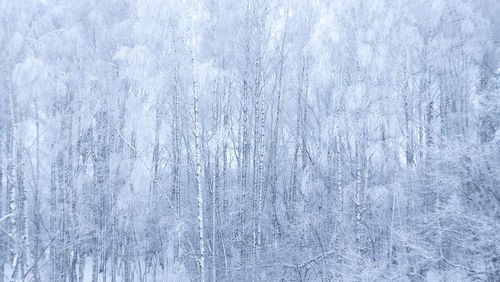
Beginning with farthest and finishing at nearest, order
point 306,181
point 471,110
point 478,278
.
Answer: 1. point 306,181
2. point 471,110
3. point 478,278

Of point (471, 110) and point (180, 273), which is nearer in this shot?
point (471, 110)

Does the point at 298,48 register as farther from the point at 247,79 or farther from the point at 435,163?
the point at 435,163

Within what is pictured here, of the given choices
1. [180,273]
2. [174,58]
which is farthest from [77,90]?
[180,273]

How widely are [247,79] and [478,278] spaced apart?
6778mm

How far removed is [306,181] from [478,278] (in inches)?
161

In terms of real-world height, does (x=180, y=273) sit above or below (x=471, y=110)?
below

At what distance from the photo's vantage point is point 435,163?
811 centimetres

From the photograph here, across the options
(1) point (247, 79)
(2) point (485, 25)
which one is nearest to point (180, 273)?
(1) point (247, 79)

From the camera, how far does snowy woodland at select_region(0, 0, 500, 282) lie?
7.79m

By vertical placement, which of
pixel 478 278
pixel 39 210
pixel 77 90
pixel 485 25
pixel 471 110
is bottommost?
pixel 478 278

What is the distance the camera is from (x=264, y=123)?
9727 millimetres

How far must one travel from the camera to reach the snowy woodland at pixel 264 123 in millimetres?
7789

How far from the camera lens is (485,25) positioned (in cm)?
937

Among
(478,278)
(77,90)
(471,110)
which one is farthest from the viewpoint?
(77,90)
